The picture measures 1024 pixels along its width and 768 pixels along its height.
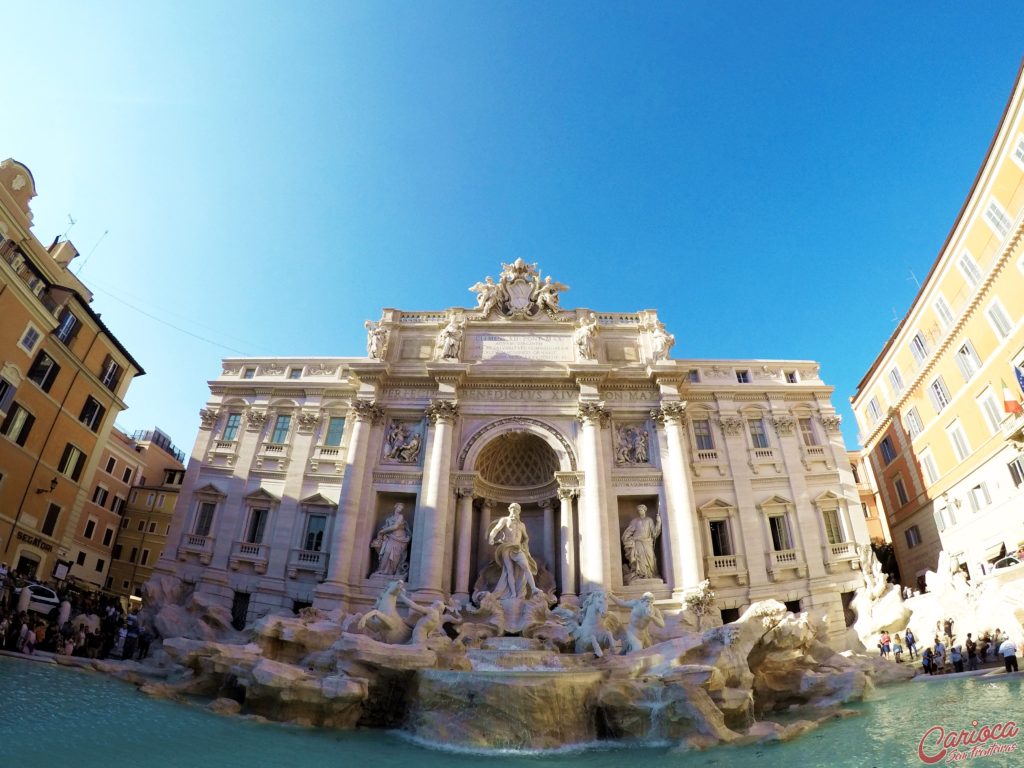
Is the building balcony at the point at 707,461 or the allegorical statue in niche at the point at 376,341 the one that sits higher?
the allegorical statue in niche at the point at 376,341

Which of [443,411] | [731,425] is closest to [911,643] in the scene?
[731,425]

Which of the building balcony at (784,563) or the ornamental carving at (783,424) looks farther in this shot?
the ornamental carving at (783,424)

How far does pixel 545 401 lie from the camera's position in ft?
79.3

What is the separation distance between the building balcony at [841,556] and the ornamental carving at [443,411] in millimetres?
15957

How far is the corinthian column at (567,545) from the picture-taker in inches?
811

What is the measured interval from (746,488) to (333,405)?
1837cm

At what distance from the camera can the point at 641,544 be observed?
21.6 metres

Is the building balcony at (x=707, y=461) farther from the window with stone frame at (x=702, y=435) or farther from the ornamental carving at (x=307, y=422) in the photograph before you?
the ornamental carving at (x=307, y=422)

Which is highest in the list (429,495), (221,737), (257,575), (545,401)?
(545,401)

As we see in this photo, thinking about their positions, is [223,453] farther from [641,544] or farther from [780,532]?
[780,532]

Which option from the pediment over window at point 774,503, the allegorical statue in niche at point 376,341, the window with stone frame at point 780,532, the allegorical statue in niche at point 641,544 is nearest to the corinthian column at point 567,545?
the allegorical statue in niche at point 641,544

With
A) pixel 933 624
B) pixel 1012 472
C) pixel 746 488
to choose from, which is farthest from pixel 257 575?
pixel 1012 472

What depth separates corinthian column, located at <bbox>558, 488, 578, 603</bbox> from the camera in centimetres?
2060

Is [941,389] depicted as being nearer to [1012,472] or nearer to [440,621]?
[1012,472]
